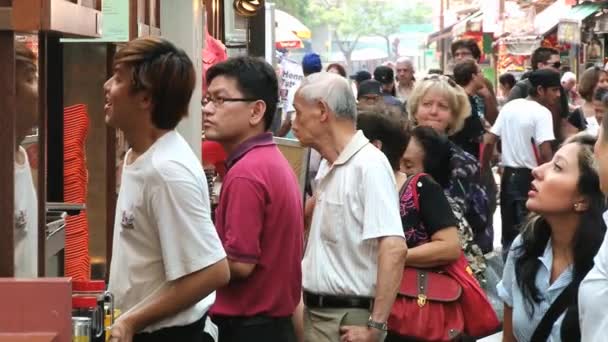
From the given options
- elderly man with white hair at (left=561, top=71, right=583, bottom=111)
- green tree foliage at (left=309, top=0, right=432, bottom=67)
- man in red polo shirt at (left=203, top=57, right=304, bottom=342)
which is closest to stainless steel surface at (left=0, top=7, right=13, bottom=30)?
man in red polo shirt at (left=203, top=57, right=304, bottom=342)

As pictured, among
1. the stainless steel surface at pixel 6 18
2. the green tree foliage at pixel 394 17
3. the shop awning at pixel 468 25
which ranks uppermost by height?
the green tree foliage at pixel 394 17

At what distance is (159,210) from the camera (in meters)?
4.07

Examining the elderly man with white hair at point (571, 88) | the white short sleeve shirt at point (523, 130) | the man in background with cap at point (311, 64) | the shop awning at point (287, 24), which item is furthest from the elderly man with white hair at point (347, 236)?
the shop awning at point (287, 24)

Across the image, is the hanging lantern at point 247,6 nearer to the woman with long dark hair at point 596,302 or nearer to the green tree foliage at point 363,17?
the woman with long dark hair at point 596,302

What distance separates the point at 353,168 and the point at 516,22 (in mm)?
27079

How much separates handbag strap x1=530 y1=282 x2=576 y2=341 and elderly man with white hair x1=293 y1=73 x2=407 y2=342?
2.16 feet

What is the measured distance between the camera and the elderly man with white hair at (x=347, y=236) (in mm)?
5176

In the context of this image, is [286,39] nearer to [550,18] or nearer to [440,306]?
[550,18]

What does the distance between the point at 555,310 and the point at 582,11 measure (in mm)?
18925

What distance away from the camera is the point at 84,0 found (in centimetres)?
433

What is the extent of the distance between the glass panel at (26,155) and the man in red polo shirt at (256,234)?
1.17m

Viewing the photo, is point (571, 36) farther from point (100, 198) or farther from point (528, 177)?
point (100, 198)

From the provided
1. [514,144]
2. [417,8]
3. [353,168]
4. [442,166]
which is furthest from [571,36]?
[417,8]

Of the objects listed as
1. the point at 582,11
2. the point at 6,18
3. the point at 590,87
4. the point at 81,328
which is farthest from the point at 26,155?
the point at 582,11
